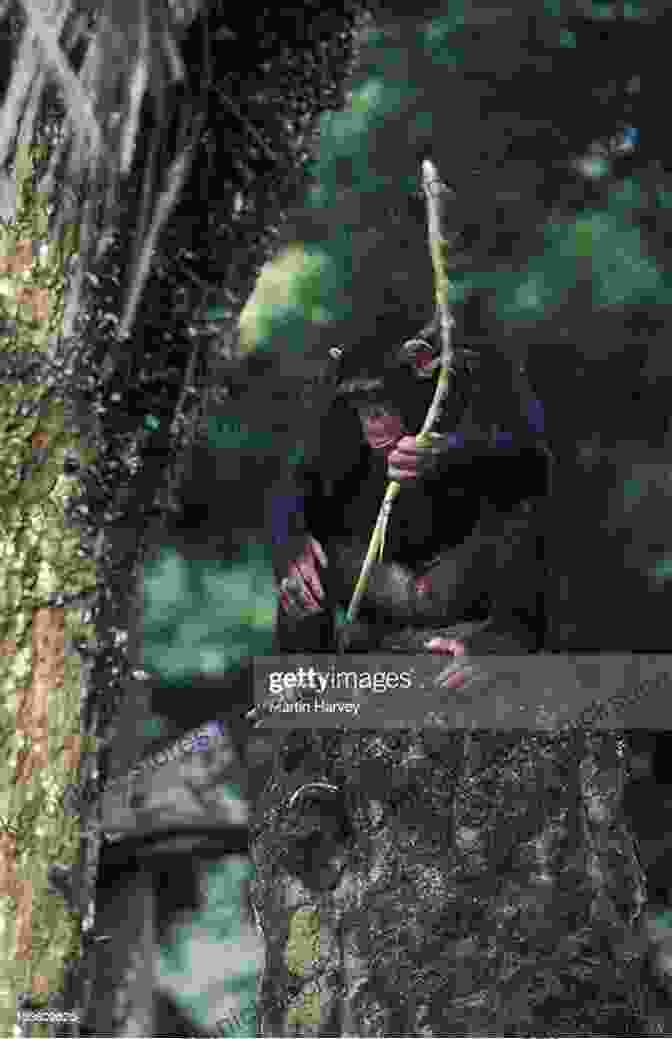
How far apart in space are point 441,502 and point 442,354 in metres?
0.21

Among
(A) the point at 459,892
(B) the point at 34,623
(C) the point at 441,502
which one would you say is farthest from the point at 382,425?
(A) the point at 459,892

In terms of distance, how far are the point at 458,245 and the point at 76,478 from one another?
64 cm

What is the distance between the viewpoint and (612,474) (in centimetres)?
190

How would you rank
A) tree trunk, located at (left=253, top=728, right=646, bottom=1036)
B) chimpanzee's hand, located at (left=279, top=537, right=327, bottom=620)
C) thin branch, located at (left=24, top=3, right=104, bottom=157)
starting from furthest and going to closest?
chimpanzee's hand, located at (left=279, top=537, right=327, bottom=620), tree trunk, located at (left=253, top=728, right=646, bottom=1036), thin branch, located at (left=24, top=3, right=104, bottom=157)

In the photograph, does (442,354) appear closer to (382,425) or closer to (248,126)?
(382,425)

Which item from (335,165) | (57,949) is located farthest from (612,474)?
(57,949)

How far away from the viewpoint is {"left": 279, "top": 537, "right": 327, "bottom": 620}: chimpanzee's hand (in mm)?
1886

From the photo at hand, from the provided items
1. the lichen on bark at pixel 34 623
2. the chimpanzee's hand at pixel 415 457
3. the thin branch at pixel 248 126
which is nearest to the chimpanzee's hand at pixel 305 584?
the chimpanzee's hand at pixel 415 457

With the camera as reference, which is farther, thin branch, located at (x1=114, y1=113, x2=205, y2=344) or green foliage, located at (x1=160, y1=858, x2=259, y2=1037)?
green foliage, located at (x1=160, y1=858, x2=259, y2=1037)

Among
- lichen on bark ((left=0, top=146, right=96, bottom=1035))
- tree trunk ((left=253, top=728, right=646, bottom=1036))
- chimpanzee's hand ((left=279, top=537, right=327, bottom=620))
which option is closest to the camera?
lichen on bark ((left=0, top=146, right=96, bottom=1035))

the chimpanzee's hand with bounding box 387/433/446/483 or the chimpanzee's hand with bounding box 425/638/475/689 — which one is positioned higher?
the chimpanzee's hand with bounding box 387/433/446/483

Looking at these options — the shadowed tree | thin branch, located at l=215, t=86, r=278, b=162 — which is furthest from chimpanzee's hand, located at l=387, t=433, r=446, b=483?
thin branch, located at l=215, t=86, r=278, b=162

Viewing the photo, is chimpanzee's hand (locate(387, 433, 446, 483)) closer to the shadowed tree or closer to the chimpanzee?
the chimpanzee

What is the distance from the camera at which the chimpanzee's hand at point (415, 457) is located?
183 centimetres
